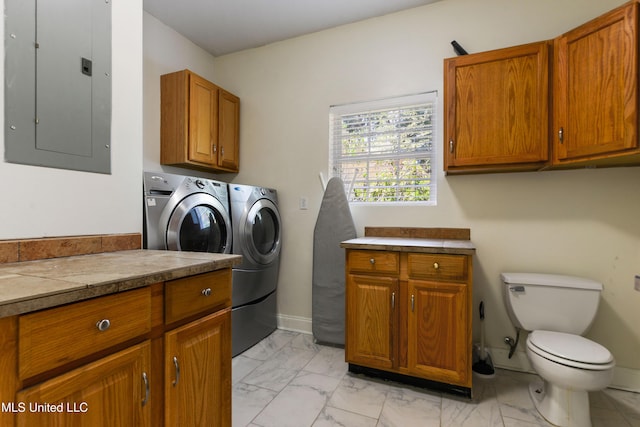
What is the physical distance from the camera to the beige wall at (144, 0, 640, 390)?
1.92m

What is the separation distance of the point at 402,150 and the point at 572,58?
3.78 feet

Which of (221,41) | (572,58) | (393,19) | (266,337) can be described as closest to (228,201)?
(266,337)

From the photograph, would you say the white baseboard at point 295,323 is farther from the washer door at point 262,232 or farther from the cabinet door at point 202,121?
the cabinet door at point 202,121

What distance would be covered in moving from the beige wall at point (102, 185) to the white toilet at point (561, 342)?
2.22 m

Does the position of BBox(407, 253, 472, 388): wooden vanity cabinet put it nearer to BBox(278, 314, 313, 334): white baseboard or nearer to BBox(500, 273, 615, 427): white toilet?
BBox(500, 273, 615, 427): white toilet

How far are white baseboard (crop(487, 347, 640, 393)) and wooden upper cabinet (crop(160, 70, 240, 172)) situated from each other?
2.77 meters

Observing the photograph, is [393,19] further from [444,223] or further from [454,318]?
[454,318]

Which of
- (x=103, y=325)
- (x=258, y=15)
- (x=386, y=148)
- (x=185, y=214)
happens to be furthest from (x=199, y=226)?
(x=258, y=15)

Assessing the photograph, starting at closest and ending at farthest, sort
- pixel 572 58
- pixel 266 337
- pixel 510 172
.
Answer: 1. pixel 572 58
2. pixel 510 172
3. pixel 266 337

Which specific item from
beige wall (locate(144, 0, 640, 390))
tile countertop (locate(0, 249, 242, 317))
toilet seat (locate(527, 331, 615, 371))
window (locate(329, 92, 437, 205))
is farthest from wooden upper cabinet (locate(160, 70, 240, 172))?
toilet seat (locate(527, 331, 615, 371))

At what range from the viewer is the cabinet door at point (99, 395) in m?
0.65

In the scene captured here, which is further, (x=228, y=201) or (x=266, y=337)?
(x=266, y=337)

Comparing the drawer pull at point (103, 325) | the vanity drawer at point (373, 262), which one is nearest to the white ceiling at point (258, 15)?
the vanity drawer at point (373, 262)

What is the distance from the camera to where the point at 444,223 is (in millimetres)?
2293
